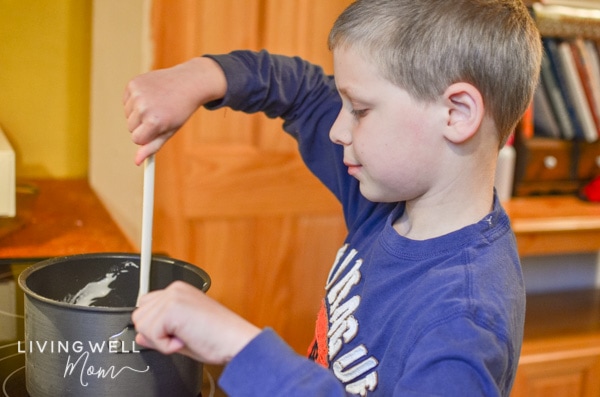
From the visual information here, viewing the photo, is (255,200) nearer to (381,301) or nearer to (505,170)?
(505,170)

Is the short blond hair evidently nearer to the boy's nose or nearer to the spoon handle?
the boy's nose

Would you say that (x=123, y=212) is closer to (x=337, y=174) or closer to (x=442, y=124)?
(x=337, y=174)

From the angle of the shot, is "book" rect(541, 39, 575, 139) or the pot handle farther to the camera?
"book" rect(541, 39, 575, 139)

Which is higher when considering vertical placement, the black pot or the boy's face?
the boy's face

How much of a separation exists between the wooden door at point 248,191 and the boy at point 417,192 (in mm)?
564

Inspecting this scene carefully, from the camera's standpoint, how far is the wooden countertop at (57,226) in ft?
4.27

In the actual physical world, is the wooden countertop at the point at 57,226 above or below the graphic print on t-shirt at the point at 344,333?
below

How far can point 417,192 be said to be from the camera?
2.70ft

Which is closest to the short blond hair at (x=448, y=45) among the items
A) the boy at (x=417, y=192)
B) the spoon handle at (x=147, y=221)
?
the boy at (x=417, y=192)

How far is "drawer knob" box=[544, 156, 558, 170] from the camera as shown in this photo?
1825 mm

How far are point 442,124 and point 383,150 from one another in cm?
7

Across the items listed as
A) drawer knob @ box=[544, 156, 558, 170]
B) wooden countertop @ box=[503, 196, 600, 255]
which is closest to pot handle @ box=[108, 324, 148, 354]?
wooden countertop @ box=[503, 196, 600, 255]

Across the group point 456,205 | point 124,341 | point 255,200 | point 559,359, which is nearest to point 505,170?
point 559,359

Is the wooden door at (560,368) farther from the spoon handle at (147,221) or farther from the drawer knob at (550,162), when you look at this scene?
the spoon handle at (147,221)
